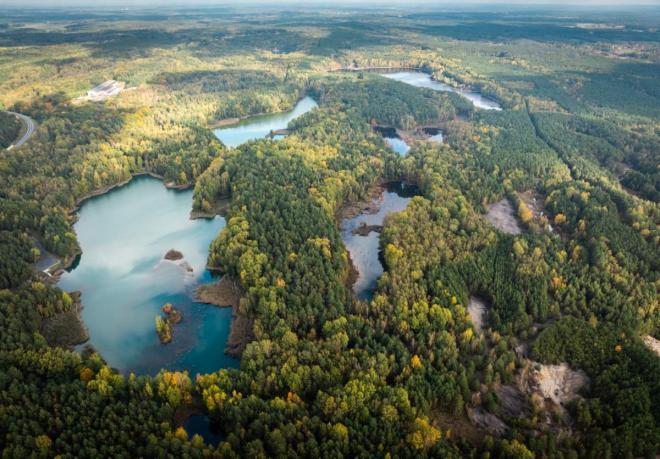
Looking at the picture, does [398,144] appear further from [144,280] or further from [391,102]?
[144,280]

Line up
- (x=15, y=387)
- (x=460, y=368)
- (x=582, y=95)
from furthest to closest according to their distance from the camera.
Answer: (x=582, y=95), (x=460, y=368), (x=15, y=387)

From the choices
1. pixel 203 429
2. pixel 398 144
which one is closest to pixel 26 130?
pixel 398 144

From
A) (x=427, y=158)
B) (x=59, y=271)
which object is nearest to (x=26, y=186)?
(x=59, y=271)

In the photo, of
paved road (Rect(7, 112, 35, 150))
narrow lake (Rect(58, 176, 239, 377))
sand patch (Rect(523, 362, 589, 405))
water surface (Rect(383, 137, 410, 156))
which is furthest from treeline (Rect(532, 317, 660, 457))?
paved road (Rect(7, 112, 35, 150))

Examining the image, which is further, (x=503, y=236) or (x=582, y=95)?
(x=582, y=95)

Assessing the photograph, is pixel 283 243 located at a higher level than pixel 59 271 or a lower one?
higher

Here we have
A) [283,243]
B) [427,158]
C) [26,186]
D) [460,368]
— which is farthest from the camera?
Answer: [427,158]

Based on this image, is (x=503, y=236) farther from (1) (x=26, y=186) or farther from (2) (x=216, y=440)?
(1) (x=26, y=186)
